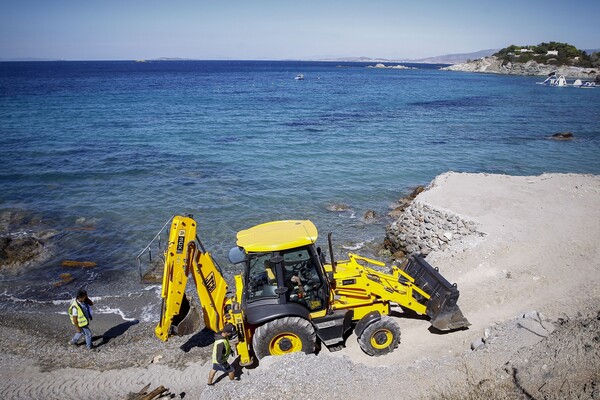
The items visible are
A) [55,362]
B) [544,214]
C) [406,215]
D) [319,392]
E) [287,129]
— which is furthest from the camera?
[287,129]

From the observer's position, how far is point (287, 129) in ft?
113

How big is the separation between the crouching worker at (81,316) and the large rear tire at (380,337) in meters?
6.17

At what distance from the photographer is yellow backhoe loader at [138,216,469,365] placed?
6848 millimetres

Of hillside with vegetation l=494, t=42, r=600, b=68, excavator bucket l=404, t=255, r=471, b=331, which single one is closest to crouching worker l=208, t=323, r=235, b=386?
excavator bucket l=404, t=255, r=471, b=331

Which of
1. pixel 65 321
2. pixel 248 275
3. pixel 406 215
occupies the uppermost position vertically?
pixel 248 275

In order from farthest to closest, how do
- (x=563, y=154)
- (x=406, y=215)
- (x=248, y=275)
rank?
(x=563, y=154) → (x=406, y=215) → (x=248, y=275)

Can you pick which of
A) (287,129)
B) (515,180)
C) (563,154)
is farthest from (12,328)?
(563,154)

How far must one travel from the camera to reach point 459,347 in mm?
7785

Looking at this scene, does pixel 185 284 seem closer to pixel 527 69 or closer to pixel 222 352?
pixel 222 352

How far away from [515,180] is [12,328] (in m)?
17.7

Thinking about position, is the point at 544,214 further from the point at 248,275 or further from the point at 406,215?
the point at 248,275

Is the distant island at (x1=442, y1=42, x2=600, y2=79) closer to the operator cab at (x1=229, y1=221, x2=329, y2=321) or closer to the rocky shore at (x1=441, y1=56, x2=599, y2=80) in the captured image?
the rocky shore at (x1=441, y1=56, x2=599, y2=80)

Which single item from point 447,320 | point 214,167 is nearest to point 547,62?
point 214,167

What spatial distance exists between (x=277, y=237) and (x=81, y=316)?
5255mm
